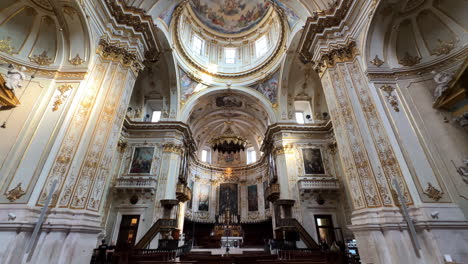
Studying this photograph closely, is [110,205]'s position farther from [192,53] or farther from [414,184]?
[414,184]

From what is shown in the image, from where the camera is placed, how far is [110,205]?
39.5ft

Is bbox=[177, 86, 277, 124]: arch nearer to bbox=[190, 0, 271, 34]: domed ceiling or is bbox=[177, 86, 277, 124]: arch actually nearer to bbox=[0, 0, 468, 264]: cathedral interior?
bbox=[0, 0, 468, 264]: cathedral interior

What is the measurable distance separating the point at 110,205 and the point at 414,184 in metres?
14.3

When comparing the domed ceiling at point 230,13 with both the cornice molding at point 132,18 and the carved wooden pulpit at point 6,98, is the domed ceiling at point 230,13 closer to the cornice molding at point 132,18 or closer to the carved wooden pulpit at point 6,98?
the cornice molding at point 132,18

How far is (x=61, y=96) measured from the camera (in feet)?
19.7

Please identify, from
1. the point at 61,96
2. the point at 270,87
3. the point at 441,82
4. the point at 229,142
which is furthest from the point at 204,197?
the point at 441,82

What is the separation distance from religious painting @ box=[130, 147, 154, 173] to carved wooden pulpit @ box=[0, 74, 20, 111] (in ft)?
27.0

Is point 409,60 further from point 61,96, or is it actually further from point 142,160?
point 142,160

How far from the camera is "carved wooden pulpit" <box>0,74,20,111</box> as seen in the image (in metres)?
5.19

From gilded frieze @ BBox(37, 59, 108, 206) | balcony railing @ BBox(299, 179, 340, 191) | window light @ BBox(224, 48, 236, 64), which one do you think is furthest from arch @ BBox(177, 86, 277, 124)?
gilded frieze @ BBox(37, 59, 108, 206)

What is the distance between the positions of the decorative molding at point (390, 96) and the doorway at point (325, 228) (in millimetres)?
8923

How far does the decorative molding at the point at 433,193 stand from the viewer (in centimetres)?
470

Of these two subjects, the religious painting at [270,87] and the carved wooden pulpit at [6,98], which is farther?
the religious painting at [270,87]

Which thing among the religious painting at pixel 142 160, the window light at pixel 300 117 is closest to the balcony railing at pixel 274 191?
the window light at pixel 300 117
